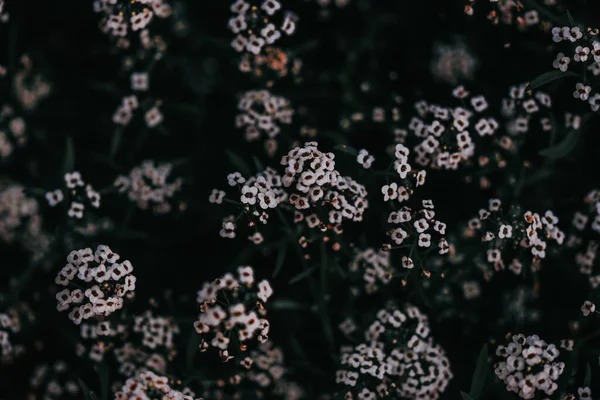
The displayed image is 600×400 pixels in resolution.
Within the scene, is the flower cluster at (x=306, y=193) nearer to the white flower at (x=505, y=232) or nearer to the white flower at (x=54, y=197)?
the white flower at (x=505, y=232)

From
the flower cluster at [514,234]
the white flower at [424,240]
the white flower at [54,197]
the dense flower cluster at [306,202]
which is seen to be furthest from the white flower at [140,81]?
the flower cluster at [514,234]

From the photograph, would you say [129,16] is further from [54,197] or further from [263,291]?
[263,291]

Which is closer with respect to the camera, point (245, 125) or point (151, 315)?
point (151, 315)

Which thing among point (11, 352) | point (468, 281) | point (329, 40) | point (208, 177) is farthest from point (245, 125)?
point (11, 352)

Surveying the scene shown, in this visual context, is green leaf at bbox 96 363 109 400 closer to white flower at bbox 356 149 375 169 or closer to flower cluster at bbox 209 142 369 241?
flower cluster at bbox 209 142 369 241

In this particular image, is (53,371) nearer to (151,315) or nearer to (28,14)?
(151,315)

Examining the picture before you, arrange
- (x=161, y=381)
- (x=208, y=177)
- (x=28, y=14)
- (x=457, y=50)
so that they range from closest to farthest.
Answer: (x=161, y=381) → (x=208, y=177) → (x=457, y=50) → (x=28, y=14)

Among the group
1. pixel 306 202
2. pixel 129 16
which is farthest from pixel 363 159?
pixel 129 16
